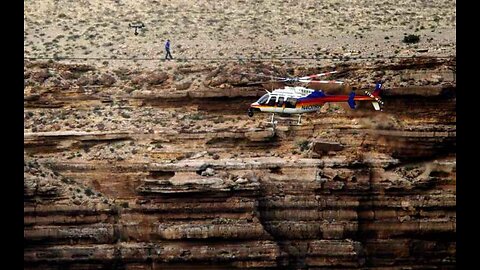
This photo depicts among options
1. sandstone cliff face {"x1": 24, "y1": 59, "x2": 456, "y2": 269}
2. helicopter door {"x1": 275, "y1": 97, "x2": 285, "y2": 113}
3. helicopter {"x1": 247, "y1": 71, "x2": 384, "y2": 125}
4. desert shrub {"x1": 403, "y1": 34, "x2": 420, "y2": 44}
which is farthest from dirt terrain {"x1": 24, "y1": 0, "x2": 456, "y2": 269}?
helicopter door {"x1": 275, "y1": 97, "x2": 285, "y2": 113}

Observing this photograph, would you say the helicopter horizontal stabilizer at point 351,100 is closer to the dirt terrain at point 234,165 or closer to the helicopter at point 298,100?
the helicopter at point 298,100

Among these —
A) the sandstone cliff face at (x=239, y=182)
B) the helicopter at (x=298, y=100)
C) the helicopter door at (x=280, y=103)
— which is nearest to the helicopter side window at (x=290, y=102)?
the helicopter at (x=298, y=100)

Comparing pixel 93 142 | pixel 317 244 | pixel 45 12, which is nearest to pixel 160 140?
pixel 93 142

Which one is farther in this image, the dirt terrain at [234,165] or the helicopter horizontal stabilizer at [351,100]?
the helicopter horizontal stabilizer at [351,100]

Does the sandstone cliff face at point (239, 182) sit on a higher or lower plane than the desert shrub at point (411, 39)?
lower

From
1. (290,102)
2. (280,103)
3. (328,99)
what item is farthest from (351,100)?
(280,103)

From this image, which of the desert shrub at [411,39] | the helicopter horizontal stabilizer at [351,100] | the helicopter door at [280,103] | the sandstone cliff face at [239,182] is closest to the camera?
the sandstone cliff face at [239,182]

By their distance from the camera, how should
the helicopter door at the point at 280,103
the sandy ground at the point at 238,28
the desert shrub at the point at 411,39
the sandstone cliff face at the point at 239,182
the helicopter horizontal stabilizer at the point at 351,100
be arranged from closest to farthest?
the sandstone cliff face at the point at 239,182 → the helicopter horizontal stabilizer at the point at 351,100 → the helicopter door at the point at 280,103 → the sandy ground at the point at 238,28 → the desert shrub at the point at 411,39
